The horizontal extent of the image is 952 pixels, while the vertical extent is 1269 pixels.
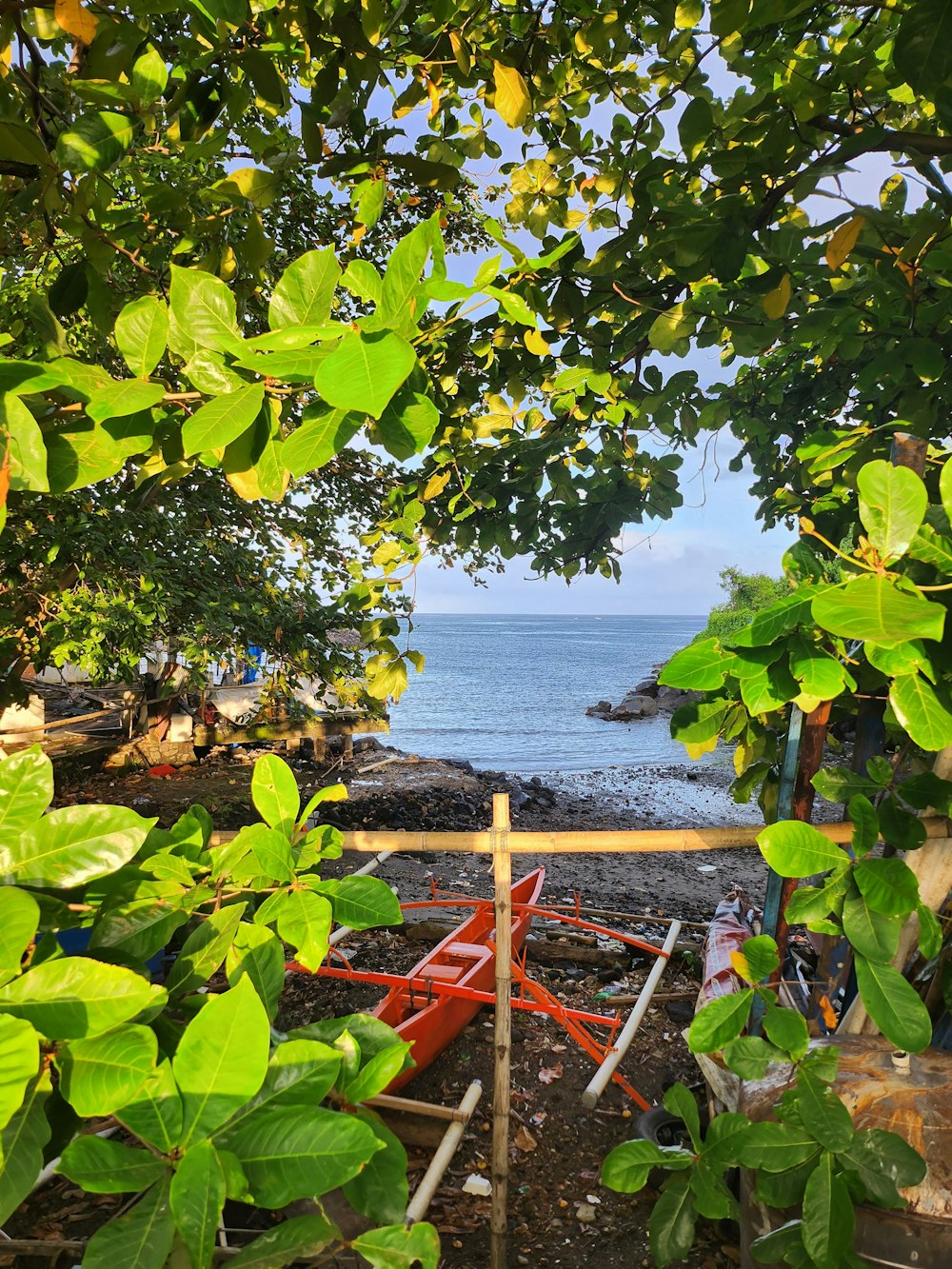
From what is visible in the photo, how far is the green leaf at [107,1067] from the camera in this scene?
0.54 m

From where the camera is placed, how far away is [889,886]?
124cm

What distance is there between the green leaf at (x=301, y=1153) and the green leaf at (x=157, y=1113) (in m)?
0.04

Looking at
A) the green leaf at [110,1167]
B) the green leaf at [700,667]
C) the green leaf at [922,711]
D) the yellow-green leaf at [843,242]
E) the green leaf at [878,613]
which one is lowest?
the green leaf at [110,1167]

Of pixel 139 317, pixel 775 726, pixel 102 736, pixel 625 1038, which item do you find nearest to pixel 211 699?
pixel 102 736

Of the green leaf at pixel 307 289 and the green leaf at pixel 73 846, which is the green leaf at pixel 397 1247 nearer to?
the green leaf at pixel 73 846

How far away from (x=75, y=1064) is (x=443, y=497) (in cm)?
249

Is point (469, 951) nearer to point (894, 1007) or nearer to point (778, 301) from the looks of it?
point (894, 1007)

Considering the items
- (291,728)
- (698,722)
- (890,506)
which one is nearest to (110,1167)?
(890,506)

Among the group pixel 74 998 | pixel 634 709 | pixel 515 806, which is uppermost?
pixel 74 998

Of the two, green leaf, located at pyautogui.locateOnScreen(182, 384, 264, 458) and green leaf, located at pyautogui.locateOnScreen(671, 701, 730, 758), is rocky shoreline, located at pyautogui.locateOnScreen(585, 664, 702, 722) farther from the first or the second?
green leaf, located at pyautogui.locateOnScreen(182, 384, 264, 458)

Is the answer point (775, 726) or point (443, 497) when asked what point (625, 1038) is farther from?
point (443, 497)

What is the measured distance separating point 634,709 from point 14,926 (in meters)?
31.1

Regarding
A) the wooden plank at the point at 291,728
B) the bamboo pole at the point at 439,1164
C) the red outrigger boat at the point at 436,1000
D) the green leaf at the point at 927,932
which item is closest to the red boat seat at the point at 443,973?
the red outrigger boat at the point at 436,1000

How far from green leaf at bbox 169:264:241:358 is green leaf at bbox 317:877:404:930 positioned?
579 mm
